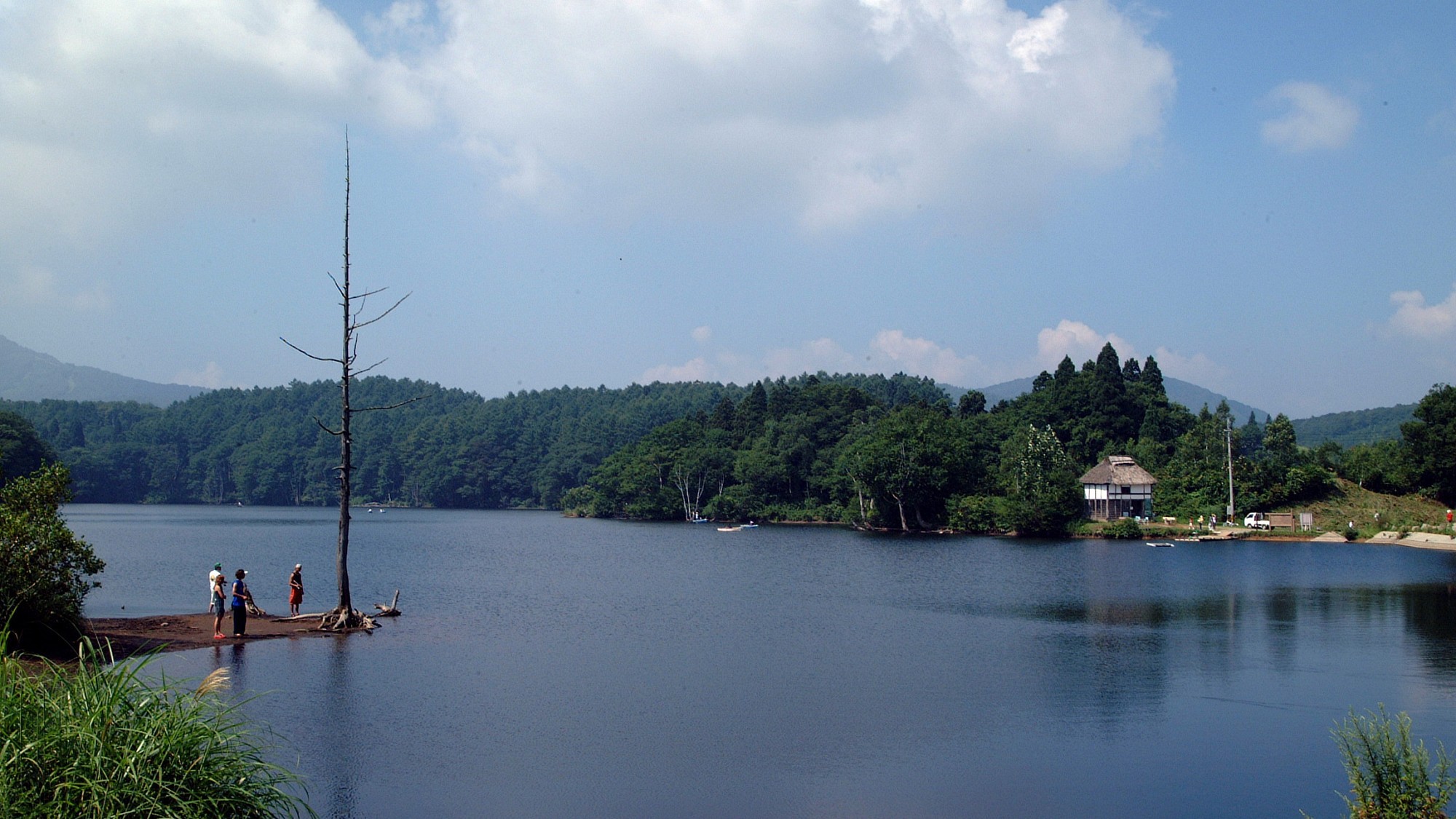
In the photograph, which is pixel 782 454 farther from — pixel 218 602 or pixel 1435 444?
pixel 218 602

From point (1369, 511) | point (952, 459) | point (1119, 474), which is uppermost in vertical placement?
point (952, 459)

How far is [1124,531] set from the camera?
7431cm

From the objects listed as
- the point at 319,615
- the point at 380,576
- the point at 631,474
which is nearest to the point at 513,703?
the point at 319,615

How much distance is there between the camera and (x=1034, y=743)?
16.2m

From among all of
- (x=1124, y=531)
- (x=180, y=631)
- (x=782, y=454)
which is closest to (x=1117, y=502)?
(x=1124, y=531)

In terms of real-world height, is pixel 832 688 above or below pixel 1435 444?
below

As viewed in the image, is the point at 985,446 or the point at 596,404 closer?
the point at 985,446

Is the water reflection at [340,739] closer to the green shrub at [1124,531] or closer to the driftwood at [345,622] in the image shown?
the driftwood at [345,622]

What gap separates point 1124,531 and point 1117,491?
11355mm

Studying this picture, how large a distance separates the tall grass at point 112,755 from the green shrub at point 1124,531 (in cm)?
7291

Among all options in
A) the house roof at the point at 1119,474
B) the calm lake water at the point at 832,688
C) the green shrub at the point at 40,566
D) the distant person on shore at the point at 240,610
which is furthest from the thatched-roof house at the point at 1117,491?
the green shrub at the point at 40,566

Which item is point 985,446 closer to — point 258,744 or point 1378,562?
point 1378,562

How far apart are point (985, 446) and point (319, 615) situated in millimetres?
79896

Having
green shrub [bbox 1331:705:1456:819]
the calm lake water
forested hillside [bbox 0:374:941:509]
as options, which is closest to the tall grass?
the calm lake water
